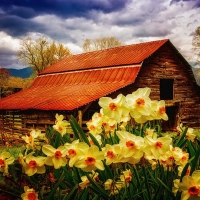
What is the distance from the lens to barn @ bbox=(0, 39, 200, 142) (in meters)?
16.4

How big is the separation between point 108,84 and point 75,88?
245 cm

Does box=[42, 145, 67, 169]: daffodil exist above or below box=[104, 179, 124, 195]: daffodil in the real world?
above

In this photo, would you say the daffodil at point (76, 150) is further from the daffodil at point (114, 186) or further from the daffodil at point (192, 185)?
the daffodil at point (192, 185)

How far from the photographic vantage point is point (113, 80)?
1784 centimetres

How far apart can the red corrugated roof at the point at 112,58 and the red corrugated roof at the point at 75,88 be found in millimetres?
497

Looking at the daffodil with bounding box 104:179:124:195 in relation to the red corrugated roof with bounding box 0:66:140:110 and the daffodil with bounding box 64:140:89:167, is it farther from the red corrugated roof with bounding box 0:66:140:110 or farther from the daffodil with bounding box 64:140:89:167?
the red corrugated roof with bounding box 0:66:140:110

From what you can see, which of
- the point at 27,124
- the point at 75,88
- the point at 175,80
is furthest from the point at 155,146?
the point at 175,80

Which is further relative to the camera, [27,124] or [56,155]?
[27,124]

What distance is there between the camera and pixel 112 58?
65.9 ft

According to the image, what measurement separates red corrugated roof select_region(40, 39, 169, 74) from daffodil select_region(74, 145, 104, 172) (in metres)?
16.0

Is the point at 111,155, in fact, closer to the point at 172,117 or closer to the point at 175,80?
the point at 175,80

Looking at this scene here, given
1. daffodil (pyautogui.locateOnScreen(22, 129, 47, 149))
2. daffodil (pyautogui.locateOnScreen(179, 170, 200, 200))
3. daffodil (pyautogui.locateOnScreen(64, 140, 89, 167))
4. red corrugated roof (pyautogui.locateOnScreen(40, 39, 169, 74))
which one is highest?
red corrugated roof (pyautogui.locateOnScreen(40, 39, 169, 74))

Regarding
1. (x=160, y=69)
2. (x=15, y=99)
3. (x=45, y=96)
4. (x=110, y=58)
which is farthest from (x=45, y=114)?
(x=160, y=69)

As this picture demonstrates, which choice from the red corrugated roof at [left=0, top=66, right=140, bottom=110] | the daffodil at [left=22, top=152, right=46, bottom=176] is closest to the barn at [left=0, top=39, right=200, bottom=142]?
the red corrugated roof at [left=0, top=66, right=140, bottom=110]
